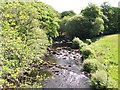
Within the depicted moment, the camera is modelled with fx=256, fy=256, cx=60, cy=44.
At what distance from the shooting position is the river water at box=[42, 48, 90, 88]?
2277 cm

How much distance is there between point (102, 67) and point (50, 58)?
12.1m

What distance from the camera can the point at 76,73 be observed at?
89.1 ft

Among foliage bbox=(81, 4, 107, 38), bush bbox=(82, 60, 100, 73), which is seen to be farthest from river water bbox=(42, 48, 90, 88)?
foliage bbox=(81, 4, 107, 38)

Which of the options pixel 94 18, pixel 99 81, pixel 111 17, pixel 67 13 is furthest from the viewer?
pixel 67 13

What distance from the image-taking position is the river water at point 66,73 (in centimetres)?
2277

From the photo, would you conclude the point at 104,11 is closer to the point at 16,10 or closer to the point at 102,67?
the point at 102,67

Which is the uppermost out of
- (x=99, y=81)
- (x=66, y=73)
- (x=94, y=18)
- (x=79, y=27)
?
(x=94, y=18)

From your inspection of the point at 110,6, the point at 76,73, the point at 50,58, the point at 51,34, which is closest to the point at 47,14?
the point at 51,34

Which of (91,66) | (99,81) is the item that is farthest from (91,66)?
(99,81)

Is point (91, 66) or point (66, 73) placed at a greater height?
point (91, 66)

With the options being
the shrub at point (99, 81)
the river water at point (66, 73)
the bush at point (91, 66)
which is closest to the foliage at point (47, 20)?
the river water at point (66, 73)

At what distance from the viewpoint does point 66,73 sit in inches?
1072

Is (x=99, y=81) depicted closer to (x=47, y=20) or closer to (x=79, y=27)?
(x=47, y=20)

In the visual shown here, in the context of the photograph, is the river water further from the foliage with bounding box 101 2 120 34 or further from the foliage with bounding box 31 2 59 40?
the foliage with bounding box 101 2 120 34
